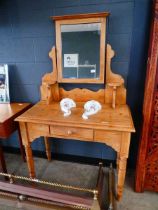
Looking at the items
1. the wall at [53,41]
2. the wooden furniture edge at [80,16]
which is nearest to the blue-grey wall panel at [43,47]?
the wall at [53,41]

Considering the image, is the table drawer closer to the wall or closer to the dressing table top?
the dressing table top

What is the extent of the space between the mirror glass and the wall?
5.3 inches

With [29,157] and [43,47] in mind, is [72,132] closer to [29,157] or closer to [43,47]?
[29,157]

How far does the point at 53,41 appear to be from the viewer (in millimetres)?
1621

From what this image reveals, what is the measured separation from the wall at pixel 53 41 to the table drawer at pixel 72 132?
0.61 m

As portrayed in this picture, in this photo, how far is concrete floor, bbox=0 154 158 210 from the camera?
1.35 meters

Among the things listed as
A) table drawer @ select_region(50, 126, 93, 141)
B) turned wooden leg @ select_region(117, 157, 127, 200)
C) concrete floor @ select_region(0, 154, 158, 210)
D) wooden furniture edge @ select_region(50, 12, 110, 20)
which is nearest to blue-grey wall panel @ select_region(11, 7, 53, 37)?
wooden furniture edge @ select_region(50, 12, 110, 20)

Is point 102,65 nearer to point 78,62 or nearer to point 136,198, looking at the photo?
point 78,62

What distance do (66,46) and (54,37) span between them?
17 centimetres

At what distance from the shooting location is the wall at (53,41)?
4.66ft

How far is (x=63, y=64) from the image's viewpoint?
1.60 meters

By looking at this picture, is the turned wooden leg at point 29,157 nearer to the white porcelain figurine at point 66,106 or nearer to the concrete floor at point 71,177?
the concrete floor at point 71,177

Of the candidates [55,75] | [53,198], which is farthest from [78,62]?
[53,198]

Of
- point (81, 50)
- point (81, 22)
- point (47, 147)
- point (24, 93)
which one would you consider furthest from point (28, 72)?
point (47, 147)
